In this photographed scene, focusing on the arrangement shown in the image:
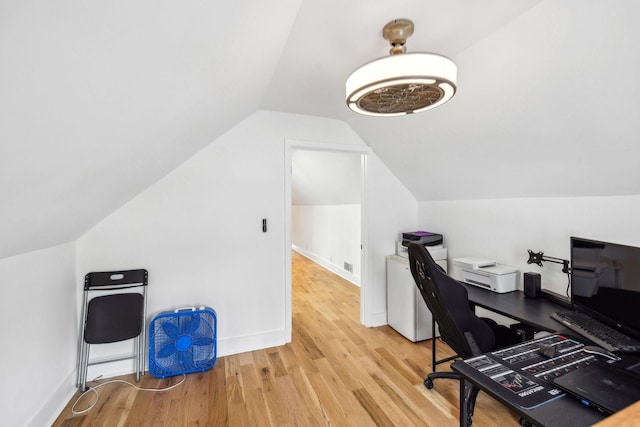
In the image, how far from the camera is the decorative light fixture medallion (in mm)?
1156

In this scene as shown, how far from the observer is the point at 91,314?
2059mm

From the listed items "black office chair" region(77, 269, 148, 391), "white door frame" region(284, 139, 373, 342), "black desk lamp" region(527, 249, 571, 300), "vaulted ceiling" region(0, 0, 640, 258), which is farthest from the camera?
"white door frame" region(284, 139, 373, 342)

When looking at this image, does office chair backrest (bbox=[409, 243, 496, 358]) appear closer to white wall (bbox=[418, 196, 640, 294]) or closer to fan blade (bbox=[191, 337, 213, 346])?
white wall (bbox=[418, 196, 640, 294])

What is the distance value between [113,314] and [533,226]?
335 centimetres

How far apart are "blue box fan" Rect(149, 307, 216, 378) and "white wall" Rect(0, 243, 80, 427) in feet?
1.73

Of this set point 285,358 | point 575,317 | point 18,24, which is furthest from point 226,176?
point 575,317

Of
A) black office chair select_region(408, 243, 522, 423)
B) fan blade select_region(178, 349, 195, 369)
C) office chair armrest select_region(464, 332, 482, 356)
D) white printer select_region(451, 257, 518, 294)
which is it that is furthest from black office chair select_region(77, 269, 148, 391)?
white printer select_region(451, 257, 518, 294)

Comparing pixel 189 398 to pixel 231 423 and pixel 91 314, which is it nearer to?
pixel 231 423

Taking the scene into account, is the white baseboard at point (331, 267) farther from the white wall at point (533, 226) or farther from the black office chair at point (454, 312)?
the black office chair at point (454, 312)

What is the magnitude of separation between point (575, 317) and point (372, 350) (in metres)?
1.57

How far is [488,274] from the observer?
2.20 meters

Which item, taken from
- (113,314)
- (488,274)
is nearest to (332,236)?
(488,274)

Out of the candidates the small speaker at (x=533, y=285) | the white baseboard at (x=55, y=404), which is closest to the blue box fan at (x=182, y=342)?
the white baseboard at (x=55, y=404)

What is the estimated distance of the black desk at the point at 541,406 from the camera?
34.6 inches
